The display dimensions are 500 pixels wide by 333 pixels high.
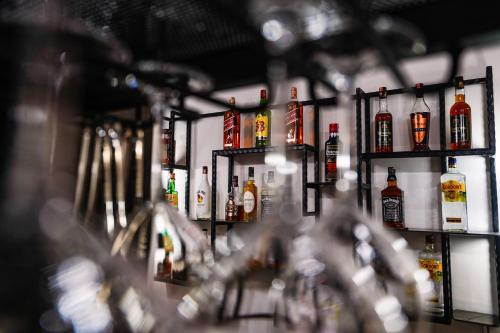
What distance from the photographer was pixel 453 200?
1.78 metres

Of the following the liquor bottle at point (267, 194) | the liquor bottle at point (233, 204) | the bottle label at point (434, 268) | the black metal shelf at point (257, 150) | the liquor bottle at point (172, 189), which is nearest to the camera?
the bottle label at point (434, 268)

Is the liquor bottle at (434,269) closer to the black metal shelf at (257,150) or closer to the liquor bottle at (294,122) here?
the black metal shelf at (257,150)

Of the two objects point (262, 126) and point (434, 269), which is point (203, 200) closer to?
point (262, 126)

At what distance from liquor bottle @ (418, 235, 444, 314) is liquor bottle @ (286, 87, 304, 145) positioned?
793mm

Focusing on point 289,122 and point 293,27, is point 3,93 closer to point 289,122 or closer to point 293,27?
point 293,27

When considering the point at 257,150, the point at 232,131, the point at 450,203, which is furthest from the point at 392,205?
the point at 232,131

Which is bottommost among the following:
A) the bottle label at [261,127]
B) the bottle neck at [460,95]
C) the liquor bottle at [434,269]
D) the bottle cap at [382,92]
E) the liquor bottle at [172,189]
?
the liquor bottle at [434,269]

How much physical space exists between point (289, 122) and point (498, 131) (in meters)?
0.96

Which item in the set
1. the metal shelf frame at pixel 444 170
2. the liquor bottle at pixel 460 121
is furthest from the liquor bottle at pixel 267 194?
the liquor bottle at pixel 460 121

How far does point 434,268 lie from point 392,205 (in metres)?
0.33

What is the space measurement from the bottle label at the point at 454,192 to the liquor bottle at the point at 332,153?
0.52 metres

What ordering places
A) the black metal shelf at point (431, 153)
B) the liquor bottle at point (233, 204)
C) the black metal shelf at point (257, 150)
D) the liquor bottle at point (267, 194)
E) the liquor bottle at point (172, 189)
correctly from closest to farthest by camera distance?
the black metal shelf at point (431, 153) → the black metal shelf at point (257, 150) → the liquor bottle at point (267, 194) → the liquor bottle at point (233, 204) → the liquor bottle at point (172, 189)

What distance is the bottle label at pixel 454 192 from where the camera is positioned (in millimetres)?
1772

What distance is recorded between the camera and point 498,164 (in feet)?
5.87
